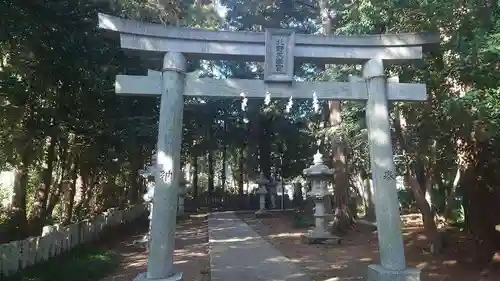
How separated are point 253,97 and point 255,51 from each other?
0.75 m

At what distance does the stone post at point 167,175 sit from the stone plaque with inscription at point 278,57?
136 cm

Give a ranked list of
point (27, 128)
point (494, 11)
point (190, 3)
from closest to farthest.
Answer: point (494, 11)
point (27, 128)
point (190, 3)

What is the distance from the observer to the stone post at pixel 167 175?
600 centimetres

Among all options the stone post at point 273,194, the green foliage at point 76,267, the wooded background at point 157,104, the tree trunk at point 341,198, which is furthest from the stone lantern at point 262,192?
the green foliage at point 76,267

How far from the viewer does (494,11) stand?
5.68m

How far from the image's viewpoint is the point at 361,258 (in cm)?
1059

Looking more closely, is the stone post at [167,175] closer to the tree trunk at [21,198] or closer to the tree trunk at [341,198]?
the tree trunk at [21,198]

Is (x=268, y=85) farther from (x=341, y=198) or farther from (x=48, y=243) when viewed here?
(x=341, y=198)

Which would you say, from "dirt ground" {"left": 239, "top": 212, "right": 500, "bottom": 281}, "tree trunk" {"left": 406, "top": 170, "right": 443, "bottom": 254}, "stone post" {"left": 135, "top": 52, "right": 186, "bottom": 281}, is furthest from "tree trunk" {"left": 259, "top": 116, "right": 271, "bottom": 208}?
"stone post" {"left": 135, "top": 52, "right": 186, "bottom": 281}

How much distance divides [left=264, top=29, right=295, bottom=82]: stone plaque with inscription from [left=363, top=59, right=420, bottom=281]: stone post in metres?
1.36

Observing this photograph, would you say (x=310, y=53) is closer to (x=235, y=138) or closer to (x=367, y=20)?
(x=367, y=20)

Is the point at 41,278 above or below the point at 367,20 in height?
below

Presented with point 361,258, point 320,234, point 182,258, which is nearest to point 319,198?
point 320,234

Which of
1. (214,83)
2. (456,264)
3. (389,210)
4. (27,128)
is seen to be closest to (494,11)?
(389,210)
